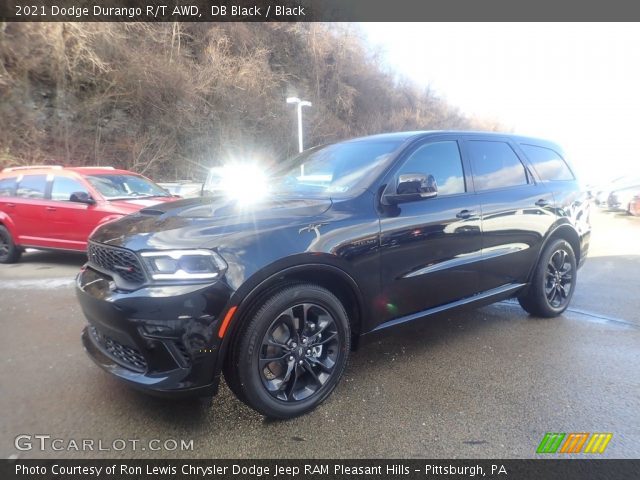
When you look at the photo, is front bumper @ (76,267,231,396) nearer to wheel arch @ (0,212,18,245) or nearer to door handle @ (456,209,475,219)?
door handle @ (456,209,475,219)

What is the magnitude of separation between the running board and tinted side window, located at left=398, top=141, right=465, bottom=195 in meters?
0.93

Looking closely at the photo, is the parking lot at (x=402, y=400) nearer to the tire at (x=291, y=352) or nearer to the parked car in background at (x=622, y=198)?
the tire at (x=291, y=352)

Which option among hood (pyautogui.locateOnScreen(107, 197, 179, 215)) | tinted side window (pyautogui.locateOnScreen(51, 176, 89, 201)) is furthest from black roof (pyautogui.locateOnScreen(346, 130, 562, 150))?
tinted side window (pyautogui.locateOnScreen(51, 176, 89, 201))

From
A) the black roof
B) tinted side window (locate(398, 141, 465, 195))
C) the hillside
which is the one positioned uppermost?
the hillside

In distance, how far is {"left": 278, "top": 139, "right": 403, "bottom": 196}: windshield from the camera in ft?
10.3

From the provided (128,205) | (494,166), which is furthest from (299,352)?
(128,205)

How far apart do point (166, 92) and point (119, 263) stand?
63.0ft

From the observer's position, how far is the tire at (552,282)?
4230 mm

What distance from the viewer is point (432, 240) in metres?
3.19

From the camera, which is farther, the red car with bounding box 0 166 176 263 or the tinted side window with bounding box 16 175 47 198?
the tinted side window with bounding box 16 175 47 198

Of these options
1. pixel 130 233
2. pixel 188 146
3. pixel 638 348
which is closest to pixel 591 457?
pixel 638 348

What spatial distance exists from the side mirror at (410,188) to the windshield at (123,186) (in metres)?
5.52

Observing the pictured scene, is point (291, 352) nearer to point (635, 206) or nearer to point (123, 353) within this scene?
point (123, 353)

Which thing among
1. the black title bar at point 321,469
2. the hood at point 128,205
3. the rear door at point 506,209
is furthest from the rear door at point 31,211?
the rear door at point 506,209
